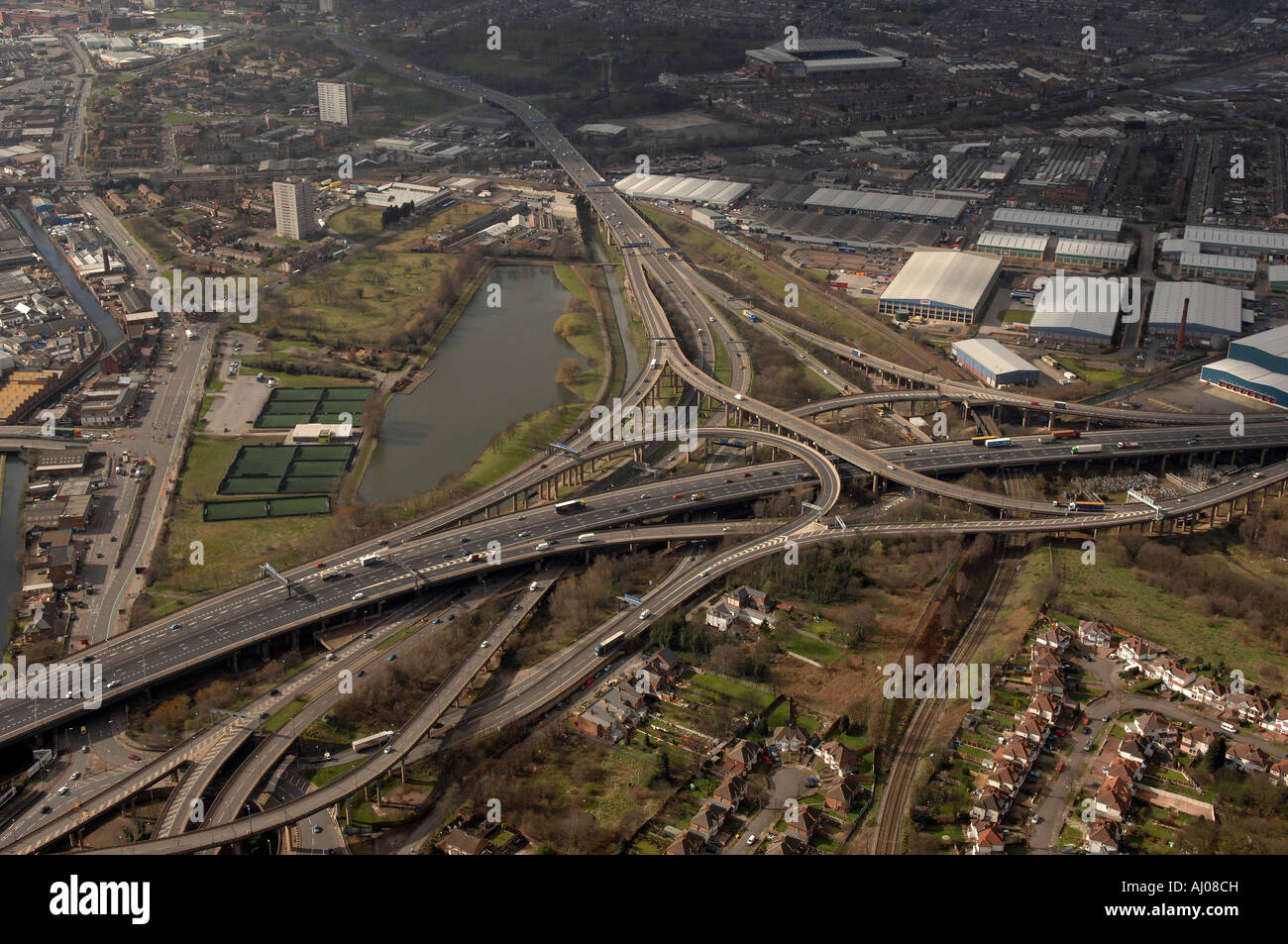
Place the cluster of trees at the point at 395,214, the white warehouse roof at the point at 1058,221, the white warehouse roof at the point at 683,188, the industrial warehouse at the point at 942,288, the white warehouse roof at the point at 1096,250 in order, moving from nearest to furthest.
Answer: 1. the industrial warehouse at the point at 942,288
2. the white warehouse roof at the point at 1096,250
3. the white warehouse roof at the point at 1058,221
4. the cluster of trees at the point at 395,214
5. the white warehouse roof at the point at 683,188

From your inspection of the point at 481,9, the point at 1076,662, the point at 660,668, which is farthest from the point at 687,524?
the point at 481,9

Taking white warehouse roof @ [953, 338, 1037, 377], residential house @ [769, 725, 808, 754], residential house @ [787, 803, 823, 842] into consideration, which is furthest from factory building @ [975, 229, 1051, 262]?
residential house @ [787, 803, 823, 842]

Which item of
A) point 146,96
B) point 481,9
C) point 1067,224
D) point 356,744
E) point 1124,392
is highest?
point 481,9

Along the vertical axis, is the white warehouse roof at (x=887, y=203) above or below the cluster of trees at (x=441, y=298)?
above

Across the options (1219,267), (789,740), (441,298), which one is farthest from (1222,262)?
(789,740)

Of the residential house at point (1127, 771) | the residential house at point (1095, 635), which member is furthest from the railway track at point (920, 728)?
the residential house at point (1127, 771)

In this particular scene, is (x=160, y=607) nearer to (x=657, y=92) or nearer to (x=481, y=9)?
(x=657, y=92)

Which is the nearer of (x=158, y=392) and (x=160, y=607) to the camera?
(x=160, y=607)

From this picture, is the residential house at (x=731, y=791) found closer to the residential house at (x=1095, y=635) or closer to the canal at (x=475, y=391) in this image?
the residential house at (x=1095, y=635)
